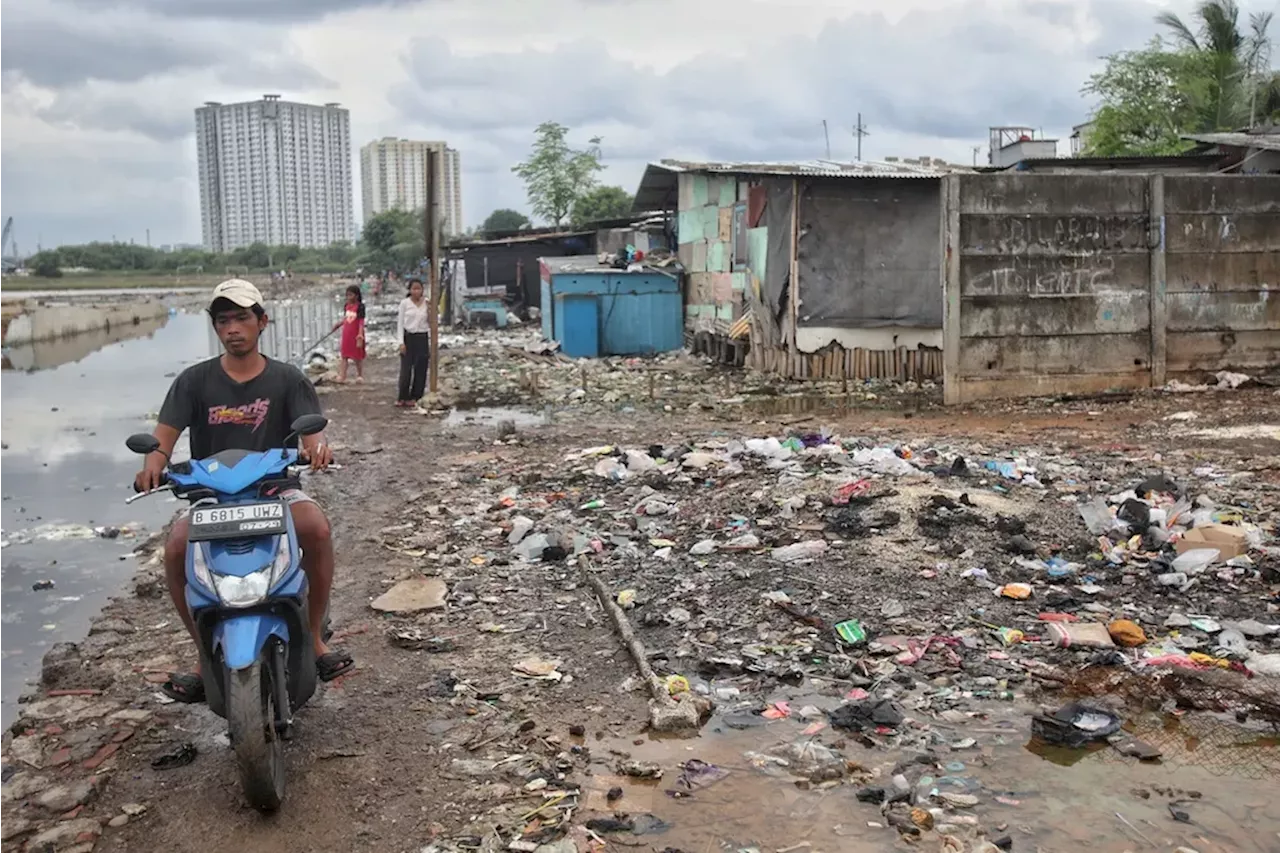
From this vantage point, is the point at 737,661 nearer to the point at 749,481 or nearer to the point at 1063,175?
the point at 749,481

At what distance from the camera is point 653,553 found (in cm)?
604

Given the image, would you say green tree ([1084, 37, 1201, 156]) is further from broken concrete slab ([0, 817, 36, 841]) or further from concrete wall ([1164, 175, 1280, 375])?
broken concrete slab ([0, 817, 36, 841])

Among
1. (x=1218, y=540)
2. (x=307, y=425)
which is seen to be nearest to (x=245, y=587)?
(x=307, y=425)

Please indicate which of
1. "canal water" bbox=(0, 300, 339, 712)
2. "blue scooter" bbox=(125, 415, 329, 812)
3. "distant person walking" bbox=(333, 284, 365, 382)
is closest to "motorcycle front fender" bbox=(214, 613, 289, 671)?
"blue scooter" bbox=(125, 415, 329, 812)

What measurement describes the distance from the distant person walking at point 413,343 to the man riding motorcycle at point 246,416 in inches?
337

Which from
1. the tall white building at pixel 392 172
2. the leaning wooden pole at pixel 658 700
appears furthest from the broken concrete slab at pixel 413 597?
the tall white building at pixel 392 172

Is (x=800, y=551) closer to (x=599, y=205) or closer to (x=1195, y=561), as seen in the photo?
(x=1195, y=561)

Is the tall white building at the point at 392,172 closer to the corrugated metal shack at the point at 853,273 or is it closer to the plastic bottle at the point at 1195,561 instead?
the corrugated metal shack at the point at 853,273

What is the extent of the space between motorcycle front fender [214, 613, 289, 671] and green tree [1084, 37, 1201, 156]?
80.5ft

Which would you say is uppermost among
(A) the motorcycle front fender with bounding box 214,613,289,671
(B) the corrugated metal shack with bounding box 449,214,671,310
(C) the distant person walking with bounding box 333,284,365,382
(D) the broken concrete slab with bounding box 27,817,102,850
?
(B) the corrugated metal shack with bounding box 449,214,671,310

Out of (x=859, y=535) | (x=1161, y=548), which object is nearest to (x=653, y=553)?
(x=859, y=535)

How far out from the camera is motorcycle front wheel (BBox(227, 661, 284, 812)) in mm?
3191

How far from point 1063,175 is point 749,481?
6061 mm

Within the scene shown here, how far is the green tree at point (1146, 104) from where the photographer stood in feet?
80.5
